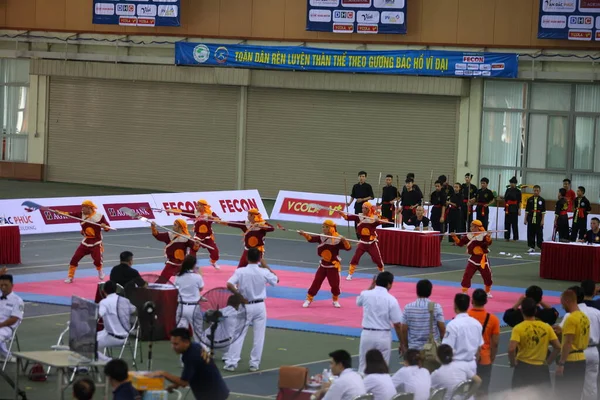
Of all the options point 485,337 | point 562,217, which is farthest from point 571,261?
point 485,337

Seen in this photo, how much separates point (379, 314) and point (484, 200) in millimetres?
20258

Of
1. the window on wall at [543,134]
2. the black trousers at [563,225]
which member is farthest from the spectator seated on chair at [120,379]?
the window on wall at [543,134]

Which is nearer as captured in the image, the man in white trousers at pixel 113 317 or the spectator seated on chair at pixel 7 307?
the spectator seated on chair at pixel 7 307

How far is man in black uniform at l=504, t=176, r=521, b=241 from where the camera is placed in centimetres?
3466

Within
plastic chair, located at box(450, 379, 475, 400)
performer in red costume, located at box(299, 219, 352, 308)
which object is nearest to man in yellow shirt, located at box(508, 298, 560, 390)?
plastic chair, located at box(450, 379, 475, 400)

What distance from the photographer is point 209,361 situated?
12906 millimetres

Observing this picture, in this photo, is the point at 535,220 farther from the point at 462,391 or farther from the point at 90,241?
the point at 462,391

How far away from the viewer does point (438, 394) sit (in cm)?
1263

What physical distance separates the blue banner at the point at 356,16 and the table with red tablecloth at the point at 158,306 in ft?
77.7

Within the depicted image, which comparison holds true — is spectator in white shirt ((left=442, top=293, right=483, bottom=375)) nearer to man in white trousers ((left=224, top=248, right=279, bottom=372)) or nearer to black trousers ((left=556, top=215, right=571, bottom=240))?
man in white trousers ((left=224, top=248, right=279, bottom=372))

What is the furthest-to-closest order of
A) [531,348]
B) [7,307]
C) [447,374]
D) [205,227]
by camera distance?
[205,227]
[7,307]
[531,348]
[447,374]

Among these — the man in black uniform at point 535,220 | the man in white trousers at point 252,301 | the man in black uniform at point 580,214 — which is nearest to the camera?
the man in white trousers at point 252,301

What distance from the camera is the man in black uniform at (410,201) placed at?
33.7 metres

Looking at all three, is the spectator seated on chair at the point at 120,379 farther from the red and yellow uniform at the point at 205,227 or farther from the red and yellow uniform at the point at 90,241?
the red and yellow uniform at the point at 205,227
